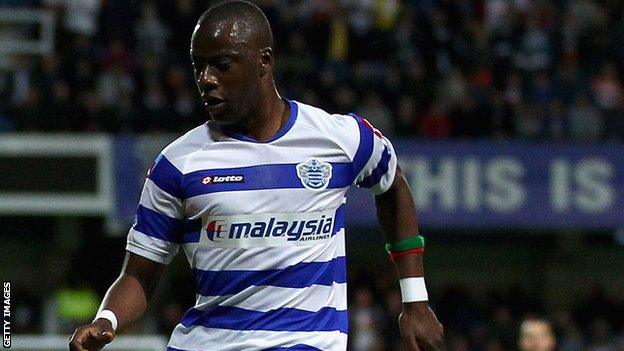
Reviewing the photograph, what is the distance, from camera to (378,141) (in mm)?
4750

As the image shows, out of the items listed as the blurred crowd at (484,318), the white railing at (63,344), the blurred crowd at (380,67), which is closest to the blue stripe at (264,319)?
the white railing at (63,344)

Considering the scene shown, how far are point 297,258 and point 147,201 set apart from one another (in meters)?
0.49

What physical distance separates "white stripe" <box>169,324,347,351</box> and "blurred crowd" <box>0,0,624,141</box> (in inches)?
368

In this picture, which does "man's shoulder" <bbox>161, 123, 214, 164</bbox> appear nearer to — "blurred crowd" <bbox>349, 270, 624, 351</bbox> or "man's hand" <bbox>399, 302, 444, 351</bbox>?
"man's hand" <bbox>399, 302, 444, 351</bbox>

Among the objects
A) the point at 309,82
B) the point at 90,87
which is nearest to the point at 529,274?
the point at 309,82

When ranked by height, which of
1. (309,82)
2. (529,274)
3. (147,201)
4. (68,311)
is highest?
(147,201)

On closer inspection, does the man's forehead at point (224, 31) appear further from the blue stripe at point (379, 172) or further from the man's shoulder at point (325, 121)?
the blue stripe at point (379, 172)

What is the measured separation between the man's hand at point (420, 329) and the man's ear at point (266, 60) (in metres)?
0.91

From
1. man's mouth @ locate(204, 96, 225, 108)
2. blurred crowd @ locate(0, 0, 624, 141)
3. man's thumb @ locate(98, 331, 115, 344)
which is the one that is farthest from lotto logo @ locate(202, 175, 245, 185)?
blurred crowd @ locate(0, 0, 624, 141)

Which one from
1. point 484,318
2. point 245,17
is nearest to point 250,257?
point 245,17

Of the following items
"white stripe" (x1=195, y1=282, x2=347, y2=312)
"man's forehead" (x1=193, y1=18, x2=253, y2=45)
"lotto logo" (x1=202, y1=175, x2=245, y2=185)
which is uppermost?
"man's forehead" (x1=193, y1=18, x2=253, y2=45)

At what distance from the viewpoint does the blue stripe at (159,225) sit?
4.51 m

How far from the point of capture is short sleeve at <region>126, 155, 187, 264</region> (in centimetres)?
447

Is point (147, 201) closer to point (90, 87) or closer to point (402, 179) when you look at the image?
point (402, 179)
